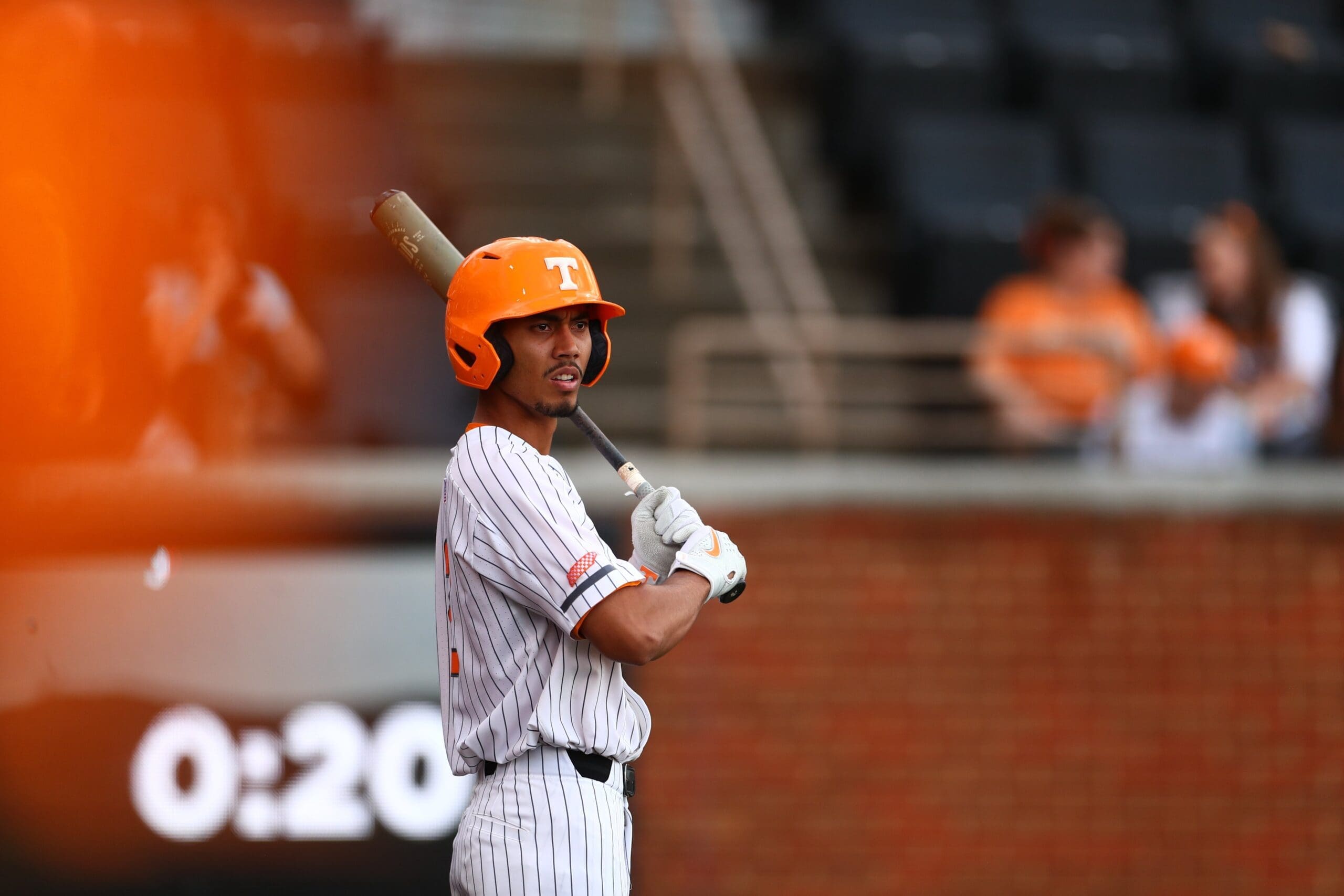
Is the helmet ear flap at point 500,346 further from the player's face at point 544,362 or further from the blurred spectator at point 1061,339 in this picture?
the blurred spectator at point 1061,339

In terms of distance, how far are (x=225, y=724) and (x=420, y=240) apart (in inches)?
99.1

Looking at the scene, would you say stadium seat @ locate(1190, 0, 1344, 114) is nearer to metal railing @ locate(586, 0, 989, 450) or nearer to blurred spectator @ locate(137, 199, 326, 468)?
metal railing @ locate(586, 0, 989, 450)

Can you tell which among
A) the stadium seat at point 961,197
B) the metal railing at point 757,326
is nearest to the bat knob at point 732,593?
the metal railing at point 757,326

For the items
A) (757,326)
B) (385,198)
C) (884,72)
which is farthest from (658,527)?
(884,72)

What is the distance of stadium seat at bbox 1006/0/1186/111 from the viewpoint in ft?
27.5

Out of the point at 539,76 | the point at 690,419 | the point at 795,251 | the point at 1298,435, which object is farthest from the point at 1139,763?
the point at 539,76

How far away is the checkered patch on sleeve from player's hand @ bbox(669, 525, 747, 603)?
0.56ft

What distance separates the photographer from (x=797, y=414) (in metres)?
6.48

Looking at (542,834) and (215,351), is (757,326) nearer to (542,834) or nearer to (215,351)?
(215,351)

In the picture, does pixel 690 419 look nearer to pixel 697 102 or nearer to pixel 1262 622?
pixel 1262 622

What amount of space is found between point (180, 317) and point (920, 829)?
2962mm

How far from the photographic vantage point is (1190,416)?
20.3ft

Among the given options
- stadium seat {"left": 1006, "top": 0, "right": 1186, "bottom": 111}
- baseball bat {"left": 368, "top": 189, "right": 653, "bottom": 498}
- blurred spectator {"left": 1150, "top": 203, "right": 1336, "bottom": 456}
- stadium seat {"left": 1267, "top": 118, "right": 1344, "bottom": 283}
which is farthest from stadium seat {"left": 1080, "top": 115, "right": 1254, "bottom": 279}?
baseball bat {"left": 368, "top": 189, "right": 653, "bottom": 498}

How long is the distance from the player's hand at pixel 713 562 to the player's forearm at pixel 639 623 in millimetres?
75
